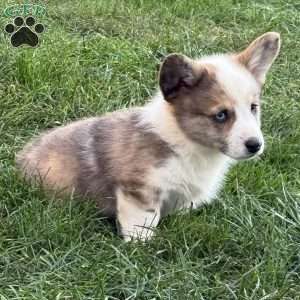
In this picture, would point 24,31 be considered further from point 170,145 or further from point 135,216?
point 135,216

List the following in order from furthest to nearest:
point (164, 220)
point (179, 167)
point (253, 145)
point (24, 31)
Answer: point (24, 31)
point (164, 220)
point (179, 167)
point (253, 145)

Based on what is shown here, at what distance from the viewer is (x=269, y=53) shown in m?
4.86

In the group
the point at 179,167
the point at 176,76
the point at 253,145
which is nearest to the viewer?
the point at 253,145

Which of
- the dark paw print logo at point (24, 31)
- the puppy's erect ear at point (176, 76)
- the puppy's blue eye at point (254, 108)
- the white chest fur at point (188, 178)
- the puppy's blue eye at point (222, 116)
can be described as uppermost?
the puppy's erect ear at point (176, 76)

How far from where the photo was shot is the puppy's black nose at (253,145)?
4.32 metres

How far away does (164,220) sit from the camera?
471 centimetres

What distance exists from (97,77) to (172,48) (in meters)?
0.95

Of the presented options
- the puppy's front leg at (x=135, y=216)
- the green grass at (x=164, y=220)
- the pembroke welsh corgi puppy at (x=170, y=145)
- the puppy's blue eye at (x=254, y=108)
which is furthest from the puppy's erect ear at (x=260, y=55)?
the puppy's front leg at (x=135, y=216)

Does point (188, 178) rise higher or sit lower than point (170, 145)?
lower

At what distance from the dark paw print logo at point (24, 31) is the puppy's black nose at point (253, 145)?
1.82 m

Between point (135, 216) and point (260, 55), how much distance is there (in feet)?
3.92

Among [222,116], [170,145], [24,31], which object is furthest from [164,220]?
[24,31]

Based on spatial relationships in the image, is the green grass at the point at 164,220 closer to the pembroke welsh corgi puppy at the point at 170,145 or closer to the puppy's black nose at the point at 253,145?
the pembroke welsh corgi puppy at the point at 170,145

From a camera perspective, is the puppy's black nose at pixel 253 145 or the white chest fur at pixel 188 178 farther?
the white chest fur at pixel 188 178
